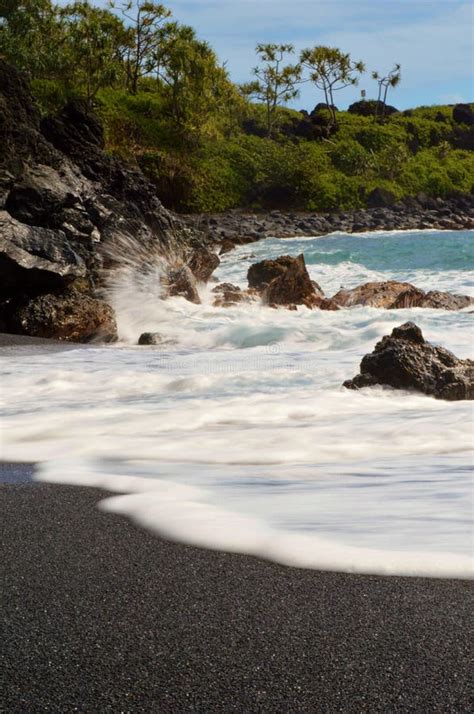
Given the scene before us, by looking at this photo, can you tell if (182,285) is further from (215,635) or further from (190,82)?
(190,82)

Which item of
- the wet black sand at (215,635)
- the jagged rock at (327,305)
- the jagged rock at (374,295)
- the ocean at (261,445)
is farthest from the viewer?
the jagged rock at (374,295)

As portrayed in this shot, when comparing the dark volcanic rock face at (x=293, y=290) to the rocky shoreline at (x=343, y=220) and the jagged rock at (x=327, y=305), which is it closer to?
the jagged rock at (x=327, y=305)

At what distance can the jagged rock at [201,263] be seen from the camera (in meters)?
14.8

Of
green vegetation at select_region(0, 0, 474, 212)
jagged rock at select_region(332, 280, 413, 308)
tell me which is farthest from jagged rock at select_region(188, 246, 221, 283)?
green vegetation at select_region(0, 0, 474, 212)

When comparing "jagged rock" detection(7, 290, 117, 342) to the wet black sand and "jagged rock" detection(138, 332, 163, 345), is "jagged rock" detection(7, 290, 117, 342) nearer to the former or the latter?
"jagged rock" detection(138, 332, 163, 345)

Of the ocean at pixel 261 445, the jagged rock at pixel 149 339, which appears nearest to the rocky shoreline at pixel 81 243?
the jagged rock at pixel 149 339

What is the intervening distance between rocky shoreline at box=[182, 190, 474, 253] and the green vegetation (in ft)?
6.81

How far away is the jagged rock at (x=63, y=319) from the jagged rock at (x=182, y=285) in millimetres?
2948

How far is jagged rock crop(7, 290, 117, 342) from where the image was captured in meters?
9.76

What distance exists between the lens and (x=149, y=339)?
32.7ft

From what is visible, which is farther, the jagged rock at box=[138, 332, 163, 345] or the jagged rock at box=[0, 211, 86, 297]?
the jagged rock at box=[0, 211, 86, 297]

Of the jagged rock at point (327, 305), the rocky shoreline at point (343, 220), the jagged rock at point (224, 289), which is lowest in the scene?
the jagged rock at point (327, 305)

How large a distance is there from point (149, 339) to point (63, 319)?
3.46ft

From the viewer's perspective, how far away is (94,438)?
4.38 meters
